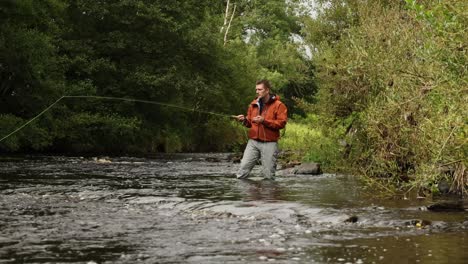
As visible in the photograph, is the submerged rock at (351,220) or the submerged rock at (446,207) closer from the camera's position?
the submerged rock at (351,220)

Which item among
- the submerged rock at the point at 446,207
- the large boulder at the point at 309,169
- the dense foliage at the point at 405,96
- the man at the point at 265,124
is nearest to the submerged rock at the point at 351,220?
the dense foliage at the point at 405,96

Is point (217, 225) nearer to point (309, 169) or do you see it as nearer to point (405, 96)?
point (405, 96)

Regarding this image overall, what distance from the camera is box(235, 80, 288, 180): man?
1381 cm

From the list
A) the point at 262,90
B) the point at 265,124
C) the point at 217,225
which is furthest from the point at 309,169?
the point at 217,225

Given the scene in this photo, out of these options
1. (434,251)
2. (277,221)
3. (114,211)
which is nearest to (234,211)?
(277,221)

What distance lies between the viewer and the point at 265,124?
1394 centimetres

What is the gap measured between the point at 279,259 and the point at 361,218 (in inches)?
124

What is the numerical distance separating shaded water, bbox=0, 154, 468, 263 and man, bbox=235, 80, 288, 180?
0.57 metres

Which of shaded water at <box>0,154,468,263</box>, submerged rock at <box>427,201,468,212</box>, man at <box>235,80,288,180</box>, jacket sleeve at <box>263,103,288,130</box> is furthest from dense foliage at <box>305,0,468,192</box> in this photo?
man at <box>235,80,288,180</box>

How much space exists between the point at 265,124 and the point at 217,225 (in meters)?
5.32

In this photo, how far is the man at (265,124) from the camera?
1381cm

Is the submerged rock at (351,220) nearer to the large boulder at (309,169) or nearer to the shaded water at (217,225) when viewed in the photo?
the shaded water at (217,225)

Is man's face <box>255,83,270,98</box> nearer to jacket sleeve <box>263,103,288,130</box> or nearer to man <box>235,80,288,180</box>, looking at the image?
man <box>235,80,288,180</box>

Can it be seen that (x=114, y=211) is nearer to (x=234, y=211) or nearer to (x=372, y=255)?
(x=234, y=211)
